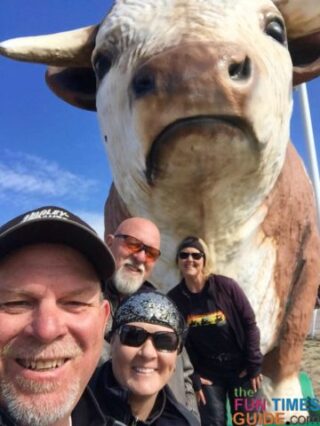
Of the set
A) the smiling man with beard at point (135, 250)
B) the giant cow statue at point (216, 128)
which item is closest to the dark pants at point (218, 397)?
the giant cow statue at point (216, 128)

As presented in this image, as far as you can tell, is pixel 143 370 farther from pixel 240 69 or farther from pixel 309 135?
pixel 309 135

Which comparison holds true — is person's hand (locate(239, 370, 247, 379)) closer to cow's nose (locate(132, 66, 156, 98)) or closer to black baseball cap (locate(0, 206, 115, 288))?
cow's nose (locate(132, 66, 156, 98))

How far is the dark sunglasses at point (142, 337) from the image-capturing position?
1.51 metres

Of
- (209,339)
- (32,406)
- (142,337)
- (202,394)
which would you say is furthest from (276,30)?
(32,406)

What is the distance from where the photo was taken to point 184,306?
255 cm

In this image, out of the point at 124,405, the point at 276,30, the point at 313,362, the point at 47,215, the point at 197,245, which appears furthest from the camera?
the point at 313,362

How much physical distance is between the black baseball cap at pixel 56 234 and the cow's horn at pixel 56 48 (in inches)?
69.4

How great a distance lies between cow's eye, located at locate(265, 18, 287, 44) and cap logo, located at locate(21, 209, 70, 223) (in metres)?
1.69

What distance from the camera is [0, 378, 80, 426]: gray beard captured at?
3.26ft

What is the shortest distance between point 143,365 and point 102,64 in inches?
62.0

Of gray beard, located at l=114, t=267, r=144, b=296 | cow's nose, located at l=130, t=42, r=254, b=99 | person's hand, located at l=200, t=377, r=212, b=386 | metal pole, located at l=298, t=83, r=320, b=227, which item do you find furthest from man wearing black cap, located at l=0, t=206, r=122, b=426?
metal pole, located at l=298, t=83, r=320, b=227

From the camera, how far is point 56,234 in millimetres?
1138

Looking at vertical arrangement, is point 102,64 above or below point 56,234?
above

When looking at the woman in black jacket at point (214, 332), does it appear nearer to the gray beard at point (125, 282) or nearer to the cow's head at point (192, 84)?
the cow's head at point (192, 84)
